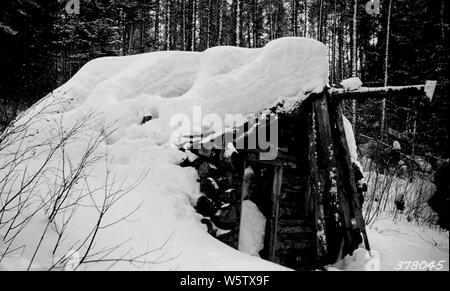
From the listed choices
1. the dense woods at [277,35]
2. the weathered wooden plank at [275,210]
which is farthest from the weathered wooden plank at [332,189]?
the dense woods at [277,35]

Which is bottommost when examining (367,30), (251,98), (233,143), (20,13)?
(233,143)

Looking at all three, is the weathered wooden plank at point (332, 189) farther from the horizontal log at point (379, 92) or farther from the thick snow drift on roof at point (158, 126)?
the thick snow drift on roof at point (158, 126)

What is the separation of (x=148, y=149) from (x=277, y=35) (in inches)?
777

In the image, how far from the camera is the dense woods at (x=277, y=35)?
23.8ft

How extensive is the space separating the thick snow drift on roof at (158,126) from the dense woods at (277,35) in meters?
1.53

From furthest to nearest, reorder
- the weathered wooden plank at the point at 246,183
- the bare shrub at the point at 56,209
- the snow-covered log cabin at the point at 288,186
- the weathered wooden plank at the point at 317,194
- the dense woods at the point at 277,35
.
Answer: the dense woods at the point at 277,35, the weathered wooden plank at the point at 246,183, the snow-covered log cabin at the point at 288,186, the weathered wooden plank at the point at 317,194, the bare shrub at the point at 56,209

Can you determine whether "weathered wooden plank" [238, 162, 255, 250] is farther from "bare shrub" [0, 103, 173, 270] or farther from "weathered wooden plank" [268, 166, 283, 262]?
"bare shrub" [0, 103, 173, 270]

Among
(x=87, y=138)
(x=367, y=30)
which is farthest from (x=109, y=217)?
(x=367, y=30)

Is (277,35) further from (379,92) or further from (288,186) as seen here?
(379,92)

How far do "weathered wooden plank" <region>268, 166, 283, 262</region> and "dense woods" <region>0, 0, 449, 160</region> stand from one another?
2250 millimetres

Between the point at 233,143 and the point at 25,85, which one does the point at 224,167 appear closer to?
the point at 233,143

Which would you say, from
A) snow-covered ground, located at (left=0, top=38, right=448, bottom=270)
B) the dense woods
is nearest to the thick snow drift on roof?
snow-covered ground, located at (left=0, top=38, right=448, bottom=270)

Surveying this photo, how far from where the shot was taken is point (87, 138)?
5.16 metres

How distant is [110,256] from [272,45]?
4.34m
